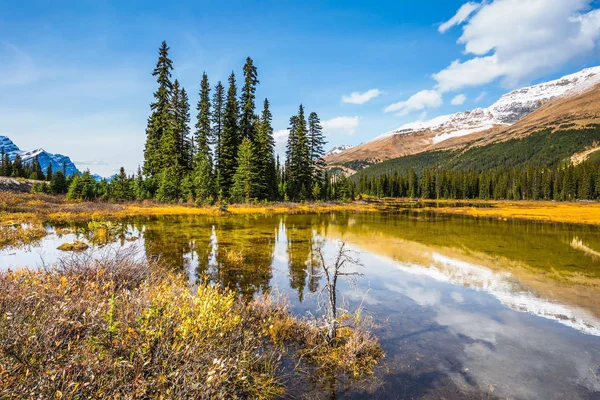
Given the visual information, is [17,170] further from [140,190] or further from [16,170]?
[140,190]

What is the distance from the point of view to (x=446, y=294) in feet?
37.7

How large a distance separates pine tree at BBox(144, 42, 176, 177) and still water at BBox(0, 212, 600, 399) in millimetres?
28312

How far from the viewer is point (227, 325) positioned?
5977 mm

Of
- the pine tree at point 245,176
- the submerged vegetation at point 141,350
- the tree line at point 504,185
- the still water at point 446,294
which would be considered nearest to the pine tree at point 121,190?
the pine tree at point 245,176

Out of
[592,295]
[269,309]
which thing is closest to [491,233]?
[592,295]

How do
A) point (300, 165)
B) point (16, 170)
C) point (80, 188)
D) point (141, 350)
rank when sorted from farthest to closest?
1. point (16, 170)
2. point (300, 165)
3. point (80, 188)
4. point (141, 350)

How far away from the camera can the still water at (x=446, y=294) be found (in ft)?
20.6

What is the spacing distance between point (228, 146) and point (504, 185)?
122661mm

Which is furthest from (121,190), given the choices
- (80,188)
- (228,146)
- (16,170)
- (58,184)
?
(16,170)

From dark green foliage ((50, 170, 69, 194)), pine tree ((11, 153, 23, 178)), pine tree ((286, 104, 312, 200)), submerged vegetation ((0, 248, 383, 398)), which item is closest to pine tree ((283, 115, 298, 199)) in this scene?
pine tree ((286, 104, 312, 200))

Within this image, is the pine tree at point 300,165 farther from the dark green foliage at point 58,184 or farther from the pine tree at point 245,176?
the dark green foliage at point 58,184

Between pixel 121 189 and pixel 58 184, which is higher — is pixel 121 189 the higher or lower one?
the lower one

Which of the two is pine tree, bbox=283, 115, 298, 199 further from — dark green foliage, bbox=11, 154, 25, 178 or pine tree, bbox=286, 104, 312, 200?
dark green foliage, bbox=11, 154, 25, 178

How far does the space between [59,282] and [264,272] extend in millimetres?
7698
